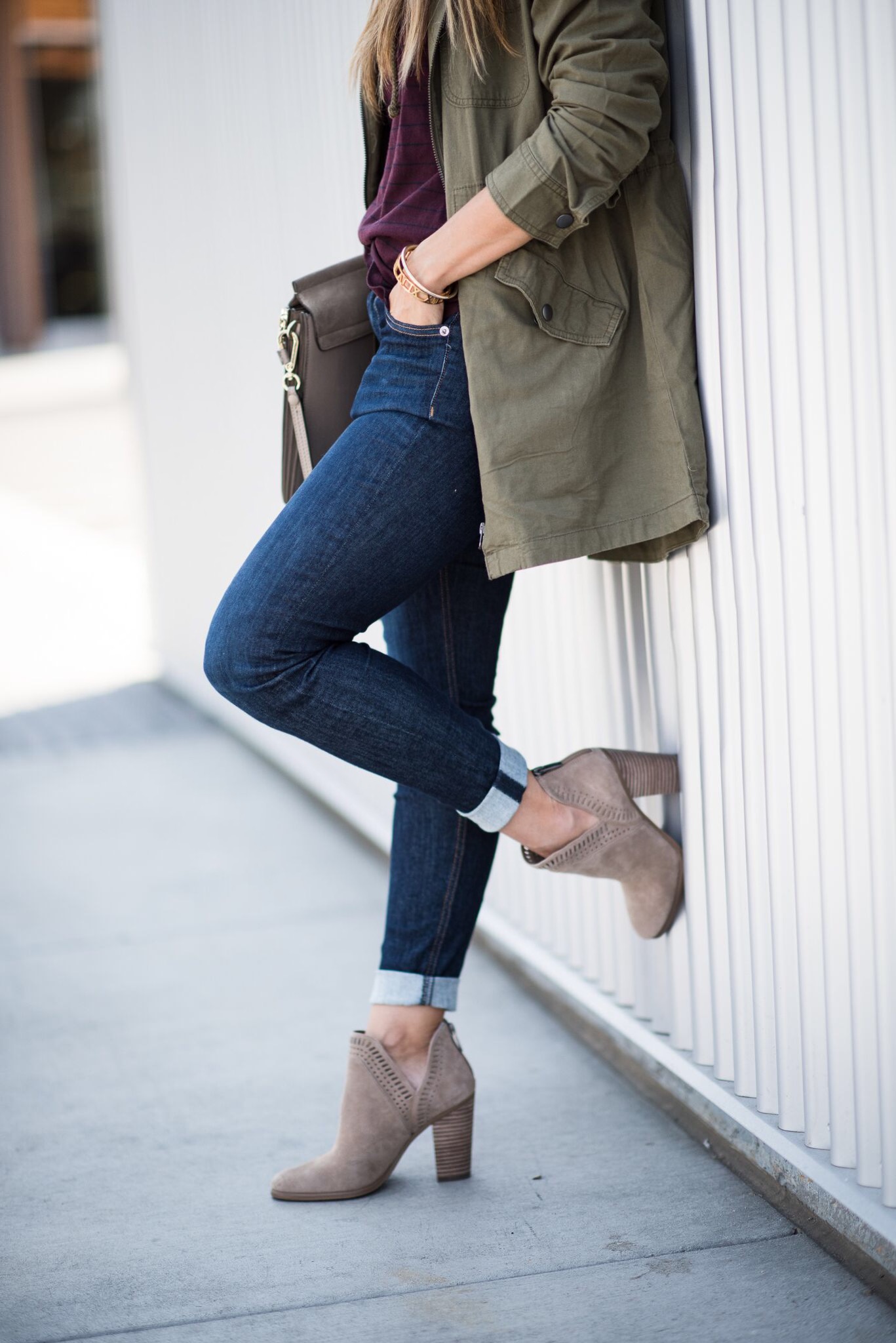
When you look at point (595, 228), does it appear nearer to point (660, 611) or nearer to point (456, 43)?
point (456, 43)

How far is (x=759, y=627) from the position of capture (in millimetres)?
1633

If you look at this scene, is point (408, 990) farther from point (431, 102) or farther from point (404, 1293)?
point (431, 102)

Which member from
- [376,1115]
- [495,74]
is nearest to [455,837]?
[376,1115]

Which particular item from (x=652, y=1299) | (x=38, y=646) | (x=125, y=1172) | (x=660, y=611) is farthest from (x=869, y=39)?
(x=38, y=646)

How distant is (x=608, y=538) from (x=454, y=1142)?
846mm

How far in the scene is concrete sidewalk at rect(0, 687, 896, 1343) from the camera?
5.22ft

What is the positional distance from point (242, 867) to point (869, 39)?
2.58 meters

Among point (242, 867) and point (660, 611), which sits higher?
point (660, 611)

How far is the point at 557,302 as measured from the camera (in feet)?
5.29

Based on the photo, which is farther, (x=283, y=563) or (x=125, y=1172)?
(x=125, y=1172)

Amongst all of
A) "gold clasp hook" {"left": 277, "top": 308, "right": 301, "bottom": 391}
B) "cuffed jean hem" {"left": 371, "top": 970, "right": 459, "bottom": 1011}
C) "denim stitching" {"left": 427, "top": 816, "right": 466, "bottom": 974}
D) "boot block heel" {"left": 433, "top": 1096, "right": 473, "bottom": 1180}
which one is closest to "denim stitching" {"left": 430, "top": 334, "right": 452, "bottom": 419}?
"gold clasp hook" {"left": 277, "top": 308, "right": 301, "bottom": 391}

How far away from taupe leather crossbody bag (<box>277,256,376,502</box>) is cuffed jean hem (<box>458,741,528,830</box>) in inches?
17.9

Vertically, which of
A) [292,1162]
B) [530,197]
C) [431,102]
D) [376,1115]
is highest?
[431,102]

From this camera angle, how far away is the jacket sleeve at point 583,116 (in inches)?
58.7
